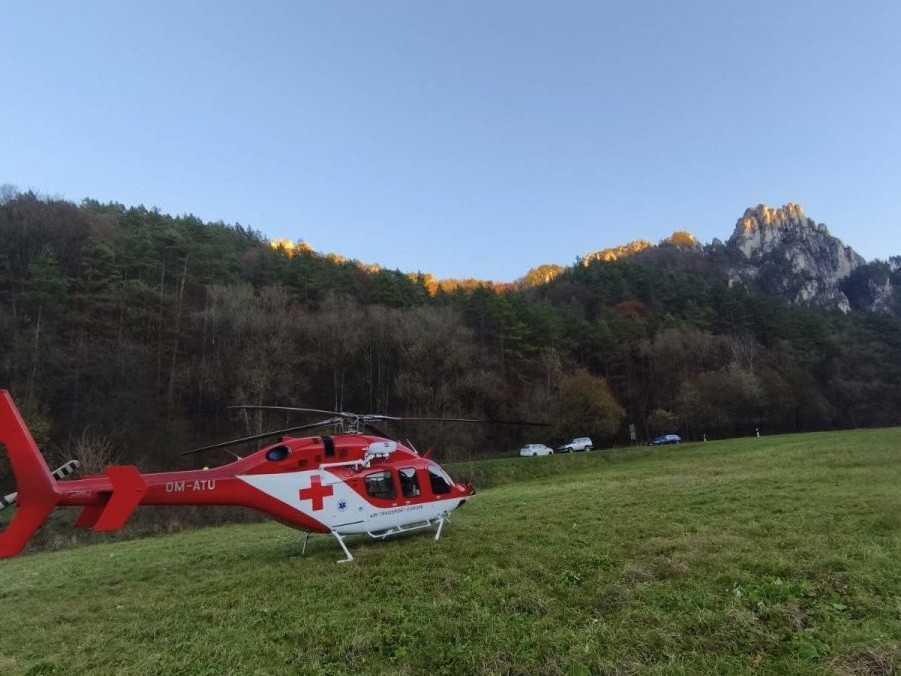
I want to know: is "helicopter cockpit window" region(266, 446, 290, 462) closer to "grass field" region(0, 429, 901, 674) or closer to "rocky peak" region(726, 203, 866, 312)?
"grass field" region(0, 429, 901, 674)

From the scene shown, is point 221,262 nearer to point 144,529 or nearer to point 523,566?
point 144,529

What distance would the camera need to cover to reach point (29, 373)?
4159cm

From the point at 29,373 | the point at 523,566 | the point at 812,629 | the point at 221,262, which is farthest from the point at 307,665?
the point at 221,262

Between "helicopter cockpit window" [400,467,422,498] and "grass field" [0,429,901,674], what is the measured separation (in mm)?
1084

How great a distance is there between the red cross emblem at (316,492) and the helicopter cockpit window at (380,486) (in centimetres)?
80

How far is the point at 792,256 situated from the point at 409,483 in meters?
190

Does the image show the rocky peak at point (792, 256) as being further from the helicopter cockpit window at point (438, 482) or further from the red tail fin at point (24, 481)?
the red tail fin at point (24, 481)

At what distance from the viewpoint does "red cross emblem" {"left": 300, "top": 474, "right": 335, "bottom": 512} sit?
11.1m

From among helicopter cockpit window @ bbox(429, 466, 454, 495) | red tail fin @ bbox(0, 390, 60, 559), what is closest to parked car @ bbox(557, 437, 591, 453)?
helicopter cockpit window @ bbox(429, 466, 454, 495)

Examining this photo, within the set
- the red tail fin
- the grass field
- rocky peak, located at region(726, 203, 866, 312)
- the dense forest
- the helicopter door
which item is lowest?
the grass field

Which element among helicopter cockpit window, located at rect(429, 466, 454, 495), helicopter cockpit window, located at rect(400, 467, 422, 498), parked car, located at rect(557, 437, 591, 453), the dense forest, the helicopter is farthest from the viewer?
parked car, located at rect(557, 437, 591, 453)

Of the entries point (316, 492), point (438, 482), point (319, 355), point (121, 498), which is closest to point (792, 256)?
point (319, 355)

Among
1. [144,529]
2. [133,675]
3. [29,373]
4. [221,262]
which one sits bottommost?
[144,529]

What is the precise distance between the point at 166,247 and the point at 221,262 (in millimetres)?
5314
